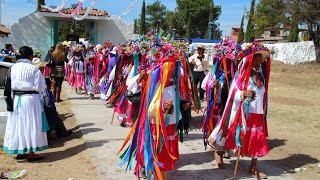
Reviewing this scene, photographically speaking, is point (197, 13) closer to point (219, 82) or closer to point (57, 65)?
point (57, 65)

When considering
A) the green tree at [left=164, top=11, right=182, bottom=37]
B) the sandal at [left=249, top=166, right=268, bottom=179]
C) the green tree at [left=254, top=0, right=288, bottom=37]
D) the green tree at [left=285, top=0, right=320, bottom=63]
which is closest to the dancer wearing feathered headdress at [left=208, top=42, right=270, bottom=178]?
the sandal at [left=249, top=166, right=268, bottom=179]

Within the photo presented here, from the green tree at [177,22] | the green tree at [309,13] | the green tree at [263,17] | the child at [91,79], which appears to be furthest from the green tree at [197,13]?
the child at [91,79]

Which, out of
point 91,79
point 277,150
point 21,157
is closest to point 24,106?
point 21,157

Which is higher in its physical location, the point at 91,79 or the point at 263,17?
the point at 263,17

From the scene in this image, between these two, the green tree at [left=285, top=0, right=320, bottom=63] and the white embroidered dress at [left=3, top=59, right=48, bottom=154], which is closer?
the white embroidered dress at [left=3, top=59, right=48, bottom=154]

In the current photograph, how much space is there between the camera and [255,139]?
537cm

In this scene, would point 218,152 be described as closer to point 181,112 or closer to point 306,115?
point 181,112

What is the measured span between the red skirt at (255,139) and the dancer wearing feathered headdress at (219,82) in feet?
2.57

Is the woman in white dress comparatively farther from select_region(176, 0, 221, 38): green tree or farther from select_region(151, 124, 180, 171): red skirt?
select_region(176, 0, 221, 38): green tree

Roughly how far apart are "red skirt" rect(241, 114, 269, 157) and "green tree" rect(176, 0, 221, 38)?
200 ft

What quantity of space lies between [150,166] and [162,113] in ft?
2.02

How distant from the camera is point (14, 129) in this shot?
19.8 ft

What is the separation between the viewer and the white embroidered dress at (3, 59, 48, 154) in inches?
231

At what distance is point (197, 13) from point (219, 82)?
63.6 m
